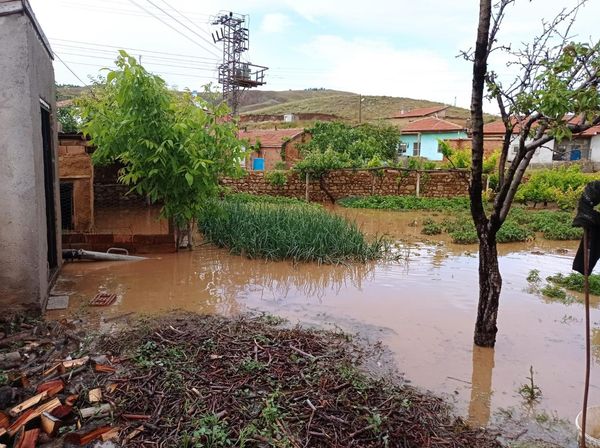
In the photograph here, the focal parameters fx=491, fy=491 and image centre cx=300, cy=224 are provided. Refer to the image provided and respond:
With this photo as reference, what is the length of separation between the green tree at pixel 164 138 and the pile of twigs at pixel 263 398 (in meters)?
3.84

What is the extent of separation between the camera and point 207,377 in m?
3.93

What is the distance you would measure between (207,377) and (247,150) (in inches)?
220

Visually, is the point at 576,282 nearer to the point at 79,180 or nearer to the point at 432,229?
the point at 432,229

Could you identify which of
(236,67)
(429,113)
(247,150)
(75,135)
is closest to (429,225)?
(247,150)

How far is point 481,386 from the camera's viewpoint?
174 inches

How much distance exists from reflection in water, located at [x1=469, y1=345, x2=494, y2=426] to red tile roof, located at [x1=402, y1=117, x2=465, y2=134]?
101 feet

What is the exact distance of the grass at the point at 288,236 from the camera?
888 centimetres

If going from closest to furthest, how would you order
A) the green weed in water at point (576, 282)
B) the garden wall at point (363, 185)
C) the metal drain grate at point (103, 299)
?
the metal drain grate at point (103, 299) < the green weed in water at point (576, 282) < the garden wall at point (363, 185)

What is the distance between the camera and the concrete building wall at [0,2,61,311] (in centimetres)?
499

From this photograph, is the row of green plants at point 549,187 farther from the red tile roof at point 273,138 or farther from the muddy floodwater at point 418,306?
the red tile roof at point 273,138

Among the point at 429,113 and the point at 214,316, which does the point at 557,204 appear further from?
the point at 429,113

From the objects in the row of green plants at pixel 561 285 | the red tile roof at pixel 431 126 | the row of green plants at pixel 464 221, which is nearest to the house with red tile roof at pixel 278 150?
the red tile roof at pixel 431 126

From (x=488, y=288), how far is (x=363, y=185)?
15.9 meters

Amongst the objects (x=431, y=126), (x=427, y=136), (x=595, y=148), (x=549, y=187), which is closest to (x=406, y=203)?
(x=549, y=187)
